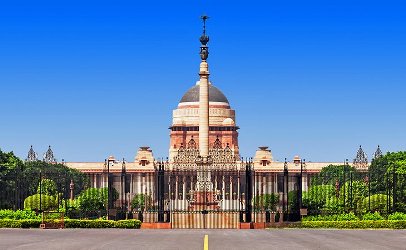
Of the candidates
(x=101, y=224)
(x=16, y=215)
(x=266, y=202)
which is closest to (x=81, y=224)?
(x=101, y=224)

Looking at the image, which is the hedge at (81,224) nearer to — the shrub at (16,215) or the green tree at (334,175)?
the shrub at (16,215)

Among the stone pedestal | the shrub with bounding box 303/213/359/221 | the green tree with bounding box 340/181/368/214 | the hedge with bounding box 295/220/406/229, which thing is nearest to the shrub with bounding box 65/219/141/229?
the hedge with bounding box 295/220/406/229

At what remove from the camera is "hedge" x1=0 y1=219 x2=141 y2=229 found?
52.2 meters

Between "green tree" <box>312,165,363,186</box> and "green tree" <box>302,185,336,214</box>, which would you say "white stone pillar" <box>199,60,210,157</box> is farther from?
"green tree" <box>302,185,336,214</box>

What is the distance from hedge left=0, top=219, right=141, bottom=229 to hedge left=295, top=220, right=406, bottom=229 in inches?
380

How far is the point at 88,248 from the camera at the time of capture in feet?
105

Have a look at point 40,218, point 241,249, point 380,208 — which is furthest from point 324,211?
point 241,249

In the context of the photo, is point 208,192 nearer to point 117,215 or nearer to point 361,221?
point 117,215

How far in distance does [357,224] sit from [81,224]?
1524 cm

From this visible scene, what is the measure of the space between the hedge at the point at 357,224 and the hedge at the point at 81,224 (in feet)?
31.7

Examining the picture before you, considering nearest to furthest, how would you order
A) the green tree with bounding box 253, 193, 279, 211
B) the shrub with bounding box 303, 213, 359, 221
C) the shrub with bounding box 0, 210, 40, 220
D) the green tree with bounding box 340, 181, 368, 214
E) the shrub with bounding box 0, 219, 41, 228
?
the shrub with bounding box 0, 219, 41, 228 < the shrub with bounding box 0, 210, 40, 220 < the shrub with bounding box 303, 213, 359, 221 < the green tree with bounding box 340, 181, 368, 214 < the green tree with bounding box 253, 193, 279, 211

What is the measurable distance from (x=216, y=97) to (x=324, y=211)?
13224 centimetres

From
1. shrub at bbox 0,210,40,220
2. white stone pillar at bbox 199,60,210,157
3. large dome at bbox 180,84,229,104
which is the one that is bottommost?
shrub at bbox 0,210,40,220

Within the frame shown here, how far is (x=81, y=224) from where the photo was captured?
53.3 meters
